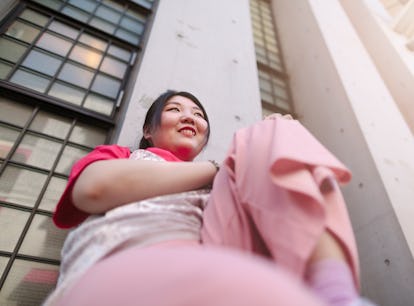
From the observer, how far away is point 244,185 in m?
0.61

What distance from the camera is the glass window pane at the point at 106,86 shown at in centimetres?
219

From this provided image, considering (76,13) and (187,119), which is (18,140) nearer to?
(187,119)

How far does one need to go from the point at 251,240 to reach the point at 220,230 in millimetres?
74

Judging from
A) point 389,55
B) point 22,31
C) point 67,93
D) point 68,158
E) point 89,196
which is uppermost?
point 389,55

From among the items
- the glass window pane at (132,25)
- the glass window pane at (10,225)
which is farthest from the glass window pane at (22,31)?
the glass window pane at (10,225)

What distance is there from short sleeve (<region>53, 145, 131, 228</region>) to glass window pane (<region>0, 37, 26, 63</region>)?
168cm

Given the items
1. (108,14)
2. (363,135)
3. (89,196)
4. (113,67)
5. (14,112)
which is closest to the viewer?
(89,196)

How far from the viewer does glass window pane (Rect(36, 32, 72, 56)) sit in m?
2.23

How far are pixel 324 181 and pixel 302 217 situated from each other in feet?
0.41

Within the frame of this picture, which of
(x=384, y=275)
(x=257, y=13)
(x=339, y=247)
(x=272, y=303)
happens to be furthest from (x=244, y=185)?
(x=257, y=13)

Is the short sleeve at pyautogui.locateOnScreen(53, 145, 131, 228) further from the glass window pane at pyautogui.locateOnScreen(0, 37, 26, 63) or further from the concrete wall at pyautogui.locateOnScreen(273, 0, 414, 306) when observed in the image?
the concrete wall at pyautogui.locateOnScreen(273, 0, 414, 306)

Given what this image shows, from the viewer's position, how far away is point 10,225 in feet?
4.59

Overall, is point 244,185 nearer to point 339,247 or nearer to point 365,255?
point 339,247

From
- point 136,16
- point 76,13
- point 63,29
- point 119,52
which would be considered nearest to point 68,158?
point 119,52
